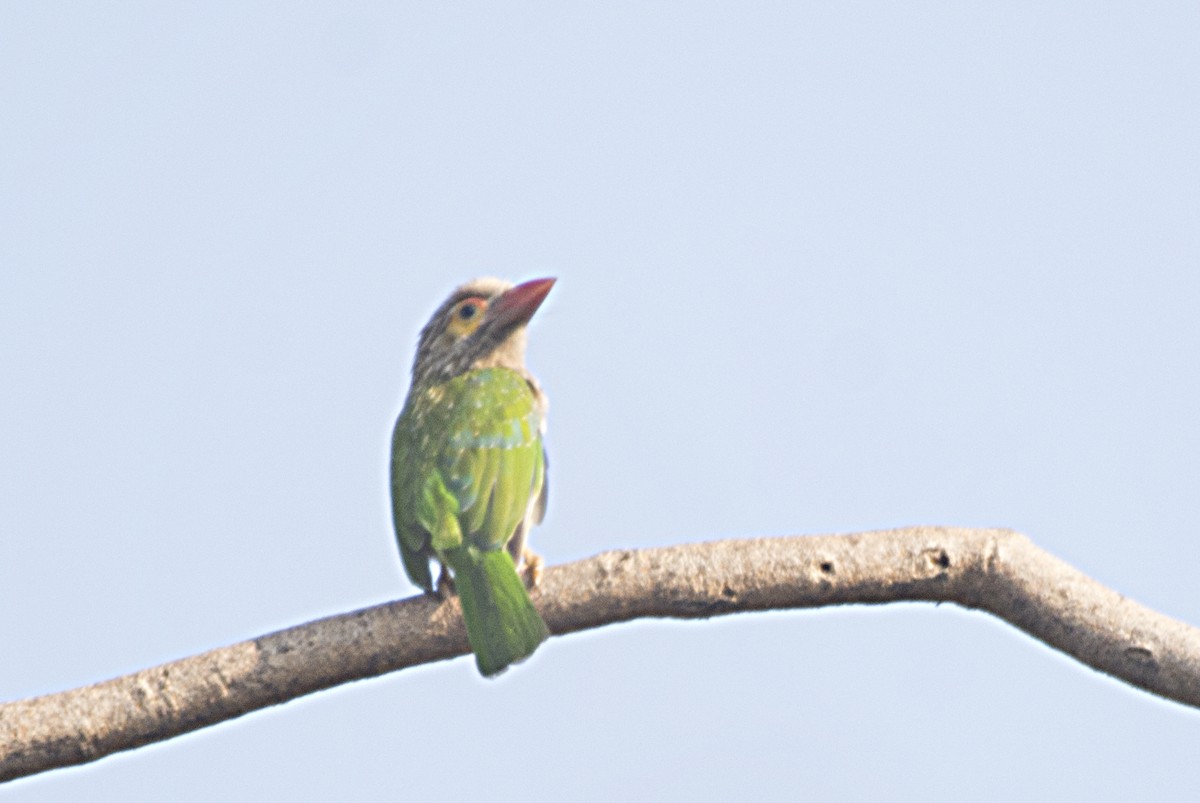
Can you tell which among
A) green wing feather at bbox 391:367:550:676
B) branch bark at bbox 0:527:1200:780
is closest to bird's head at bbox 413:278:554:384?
green wing feather at bbox 391:367:550:676

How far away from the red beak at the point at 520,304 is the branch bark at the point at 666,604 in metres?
2.29

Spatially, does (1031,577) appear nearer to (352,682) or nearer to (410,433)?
(352,682)

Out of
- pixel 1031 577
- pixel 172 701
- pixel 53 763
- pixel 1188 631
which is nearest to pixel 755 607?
pixel 1031 577

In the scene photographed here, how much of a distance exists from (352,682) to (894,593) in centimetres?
158

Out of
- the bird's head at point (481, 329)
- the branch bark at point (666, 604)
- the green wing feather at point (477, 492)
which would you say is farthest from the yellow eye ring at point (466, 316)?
the branch bark at point (666, 604)

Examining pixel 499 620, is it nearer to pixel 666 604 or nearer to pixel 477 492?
pixel 666 604

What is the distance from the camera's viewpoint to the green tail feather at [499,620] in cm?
421

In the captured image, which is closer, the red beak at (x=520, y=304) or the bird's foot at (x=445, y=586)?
the bird's foot at (x=445, y=586)

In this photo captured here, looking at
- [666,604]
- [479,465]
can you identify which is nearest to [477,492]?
[479,465]

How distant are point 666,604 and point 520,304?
247 centimetres

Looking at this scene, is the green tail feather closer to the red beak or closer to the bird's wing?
the bird's wing

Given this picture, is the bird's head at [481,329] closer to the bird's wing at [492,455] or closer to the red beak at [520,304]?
the red beak at [520,304]

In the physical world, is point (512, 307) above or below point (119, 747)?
above

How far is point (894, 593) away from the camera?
12.8 feet
